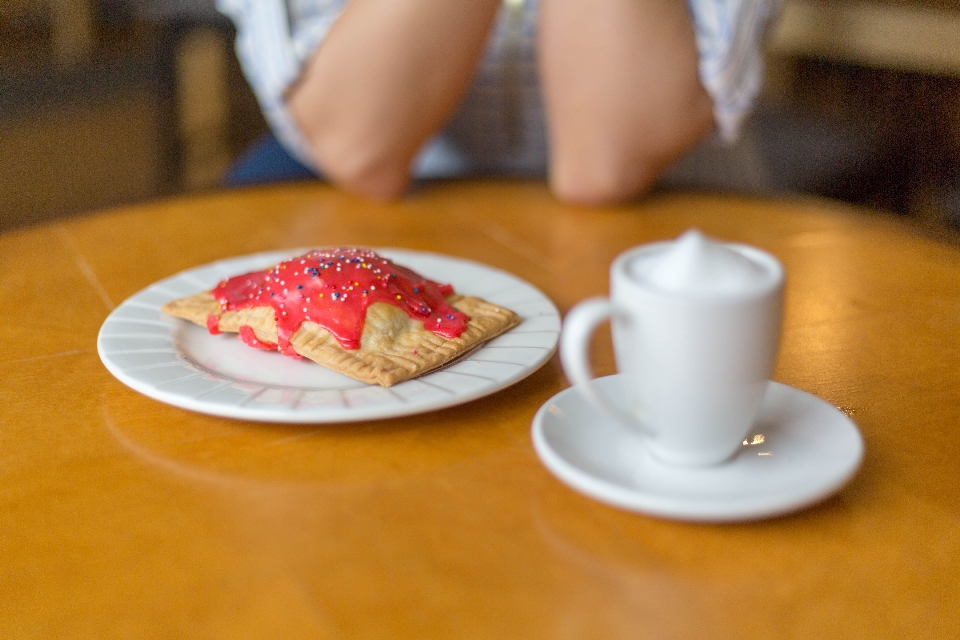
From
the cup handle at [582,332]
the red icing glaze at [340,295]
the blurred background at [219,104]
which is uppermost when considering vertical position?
the cup handle at [582,332]

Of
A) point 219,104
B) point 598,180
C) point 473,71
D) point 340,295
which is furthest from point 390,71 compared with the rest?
point 219,104

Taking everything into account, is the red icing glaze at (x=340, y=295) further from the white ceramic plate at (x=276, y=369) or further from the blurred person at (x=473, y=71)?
the blurred person at (x=473, y=71)

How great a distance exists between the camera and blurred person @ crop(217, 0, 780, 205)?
126cm

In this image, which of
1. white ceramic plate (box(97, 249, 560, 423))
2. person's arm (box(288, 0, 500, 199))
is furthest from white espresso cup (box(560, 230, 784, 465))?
person's arm (box(288, 0, 500, 199))

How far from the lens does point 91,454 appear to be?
0.61 metres

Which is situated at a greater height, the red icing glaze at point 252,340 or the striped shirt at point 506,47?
Answer: the striped shirt at point 506,47

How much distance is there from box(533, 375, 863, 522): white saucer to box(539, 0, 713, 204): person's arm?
0.70 m

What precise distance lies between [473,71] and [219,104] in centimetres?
274

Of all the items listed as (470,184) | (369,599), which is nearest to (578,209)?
(470,184)

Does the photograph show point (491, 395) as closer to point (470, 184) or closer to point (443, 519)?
point (443, 519)

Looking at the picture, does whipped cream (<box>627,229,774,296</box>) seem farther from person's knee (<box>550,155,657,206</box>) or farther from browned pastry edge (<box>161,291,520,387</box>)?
person's knee (<box>550,155,657,206</box>)

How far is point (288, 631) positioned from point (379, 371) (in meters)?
0.24

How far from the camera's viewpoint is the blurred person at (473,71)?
4.14 feet

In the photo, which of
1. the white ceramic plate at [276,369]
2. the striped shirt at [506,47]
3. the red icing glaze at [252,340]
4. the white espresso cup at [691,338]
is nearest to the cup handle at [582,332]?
the white espresso cup at [691,338]
